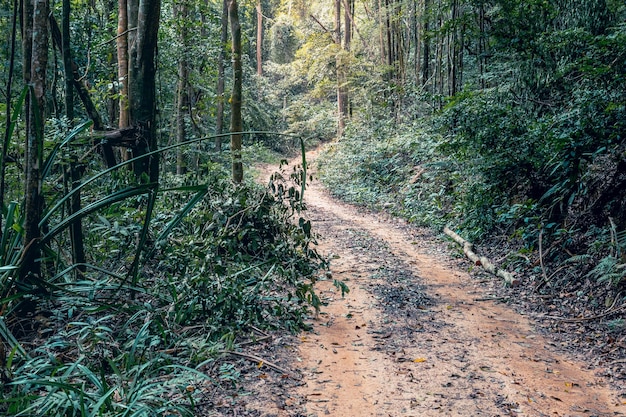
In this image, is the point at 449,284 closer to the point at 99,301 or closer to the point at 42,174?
the point at 99,301

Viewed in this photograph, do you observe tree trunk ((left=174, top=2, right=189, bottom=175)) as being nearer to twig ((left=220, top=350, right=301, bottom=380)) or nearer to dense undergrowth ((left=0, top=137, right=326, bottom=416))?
dense undergrowth ((left=0, top=137, right=326, bottom=416))

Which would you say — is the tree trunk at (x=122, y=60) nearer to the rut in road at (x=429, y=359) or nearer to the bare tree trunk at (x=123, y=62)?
the bare tree trunk at (x=123, y=62)

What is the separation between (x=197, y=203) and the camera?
23.6ft

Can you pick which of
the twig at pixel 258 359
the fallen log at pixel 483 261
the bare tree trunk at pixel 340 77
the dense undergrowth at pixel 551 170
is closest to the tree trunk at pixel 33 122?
the twig at pixel 258 359

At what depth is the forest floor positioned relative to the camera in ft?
12.5

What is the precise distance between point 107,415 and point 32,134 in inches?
86.8

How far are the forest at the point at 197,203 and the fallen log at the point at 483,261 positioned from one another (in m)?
0.23

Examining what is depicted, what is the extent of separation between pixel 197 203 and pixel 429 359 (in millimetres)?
4001

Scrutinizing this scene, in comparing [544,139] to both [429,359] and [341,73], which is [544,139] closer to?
[429,359]

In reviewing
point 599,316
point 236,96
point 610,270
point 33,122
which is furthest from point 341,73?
point 33,122

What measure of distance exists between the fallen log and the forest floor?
26cm

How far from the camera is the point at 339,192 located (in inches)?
739

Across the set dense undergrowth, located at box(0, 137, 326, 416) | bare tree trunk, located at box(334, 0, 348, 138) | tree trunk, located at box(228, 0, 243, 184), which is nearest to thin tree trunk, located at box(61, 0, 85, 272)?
dense undergrowth, located at box(0, 137, 326, 416)

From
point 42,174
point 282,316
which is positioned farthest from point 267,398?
point 42,174
